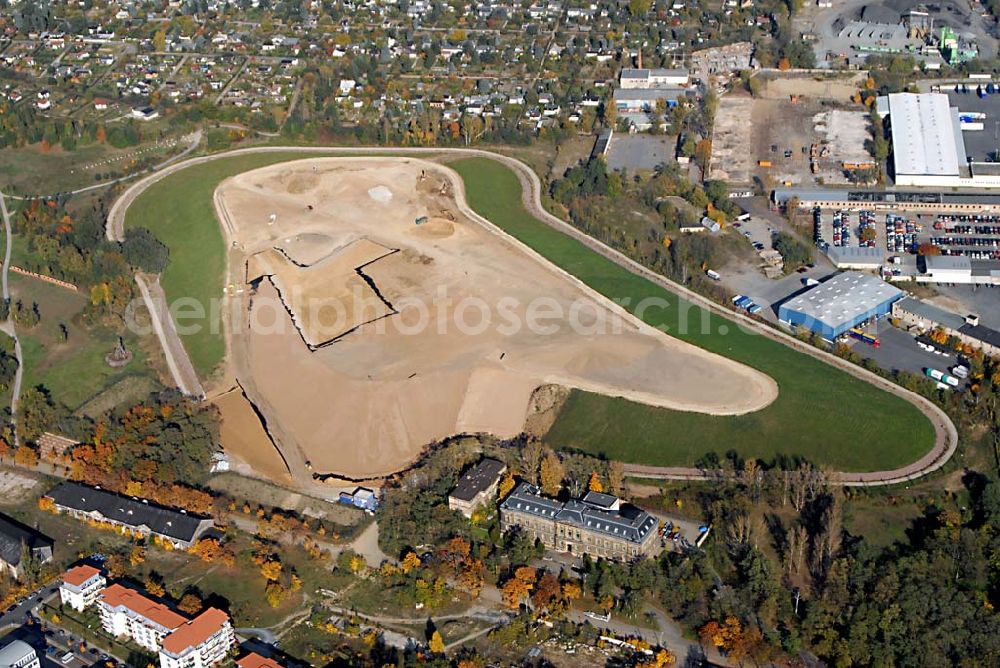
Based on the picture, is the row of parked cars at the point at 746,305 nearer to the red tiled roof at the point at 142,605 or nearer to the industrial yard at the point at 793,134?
the industrial yard at the point at 793,134

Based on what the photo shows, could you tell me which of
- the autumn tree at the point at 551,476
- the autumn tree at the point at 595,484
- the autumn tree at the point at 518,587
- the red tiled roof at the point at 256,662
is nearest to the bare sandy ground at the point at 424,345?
the autumn tree at the point at 551,476

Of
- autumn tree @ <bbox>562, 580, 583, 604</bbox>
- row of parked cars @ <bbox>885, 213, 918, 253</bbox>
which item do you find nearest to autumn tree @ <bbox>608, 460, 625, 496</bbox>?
autumn tree @ <bbox>562, 580, 583, 604</bbox>

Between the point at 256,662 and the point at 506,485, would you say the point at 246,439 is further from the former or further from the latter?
the point at 256,662

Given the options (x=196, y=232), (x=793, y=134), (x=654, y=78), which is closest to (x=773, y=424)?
(x=793, y=134)

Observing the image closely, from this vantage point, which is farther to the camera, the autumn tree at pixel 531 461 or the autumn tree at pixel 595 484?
the autumn tree at pixel 531 461

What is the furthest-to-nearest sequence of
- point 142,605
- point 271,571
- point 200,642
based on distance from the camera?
1. point 271,571
2. point 142,605
3. point 200,642

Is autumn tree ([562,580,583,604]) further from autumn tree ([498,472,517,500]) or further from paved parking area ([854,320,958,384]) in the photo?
paved parking area ([854,320,958,384])

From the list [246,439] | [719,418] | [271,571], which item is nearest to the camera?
[271,571]

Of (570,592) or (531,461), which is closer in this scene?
(570,592)
